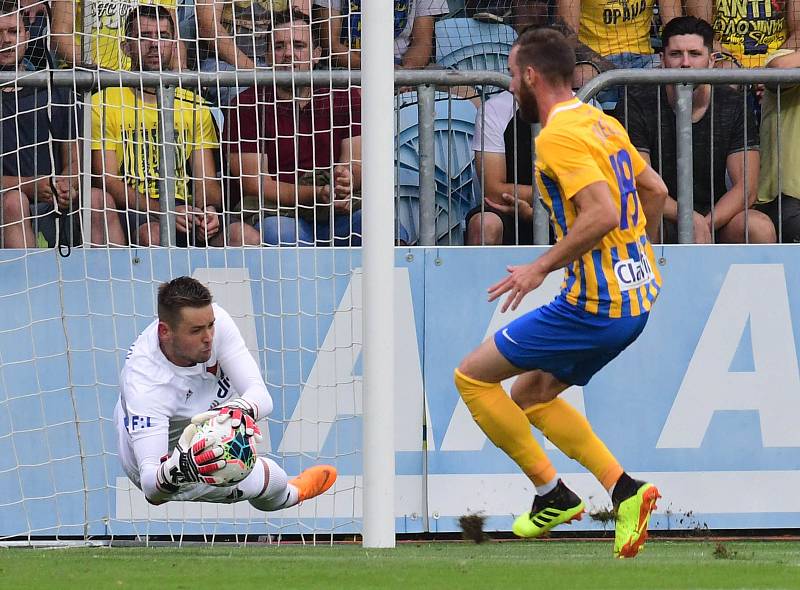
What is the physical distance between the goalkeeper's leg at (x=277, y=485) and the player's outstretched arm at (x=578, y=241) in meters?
1.75

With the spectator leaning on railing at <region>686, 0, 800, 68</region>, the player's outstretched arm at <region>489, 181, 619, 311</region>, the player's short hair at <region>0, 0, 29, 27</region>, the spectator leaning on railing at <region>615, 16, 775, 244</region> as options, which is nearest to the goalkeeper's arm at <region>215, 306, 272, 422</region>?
the player's outstretched arm at <region>489, 181, 619, 311</region>

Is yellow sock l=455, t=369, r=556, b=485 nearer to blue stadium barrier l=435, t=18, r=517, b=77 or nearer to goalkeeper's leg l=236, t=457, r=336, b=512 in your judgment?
goalkeeper's leg l=236, t=457, r=336, b=512

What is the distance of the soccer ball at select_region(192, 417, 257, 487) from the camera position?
239 inches

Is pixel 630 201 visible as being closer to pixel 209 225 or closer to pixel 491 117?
pixel 491 117

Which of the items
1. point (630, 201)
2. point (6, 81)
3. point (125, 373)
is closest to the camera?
point (630, 201)

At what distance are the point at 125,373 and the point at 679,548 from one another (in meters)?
2.81

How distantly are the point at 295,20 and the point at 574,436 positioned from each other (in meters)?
3.07

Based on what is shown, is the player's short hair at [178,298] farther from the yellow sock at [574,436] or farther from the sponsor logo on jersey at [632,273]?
the sponsor logo on jersey at [632,273]

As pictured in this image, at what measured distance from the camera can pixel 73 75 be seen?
7.67 metres

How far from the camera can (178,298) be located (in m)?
6.45

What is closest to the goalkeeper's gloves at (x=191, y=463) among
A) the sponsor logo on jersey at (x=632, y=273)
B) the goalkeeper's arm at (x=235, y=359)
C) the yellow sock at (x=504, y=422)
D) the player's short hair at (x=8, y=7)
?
the goalkeeper's arm at (x=235, y=359)

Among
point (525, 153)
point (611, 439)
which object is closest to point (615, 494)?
point (611, 439)

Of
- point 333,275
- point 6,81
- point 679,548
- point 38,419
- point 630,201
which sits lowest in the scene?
point 679,548

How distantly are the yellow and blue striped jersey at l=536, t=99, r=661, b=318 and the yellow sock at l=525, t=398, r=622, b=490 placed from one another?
0.57 meters
